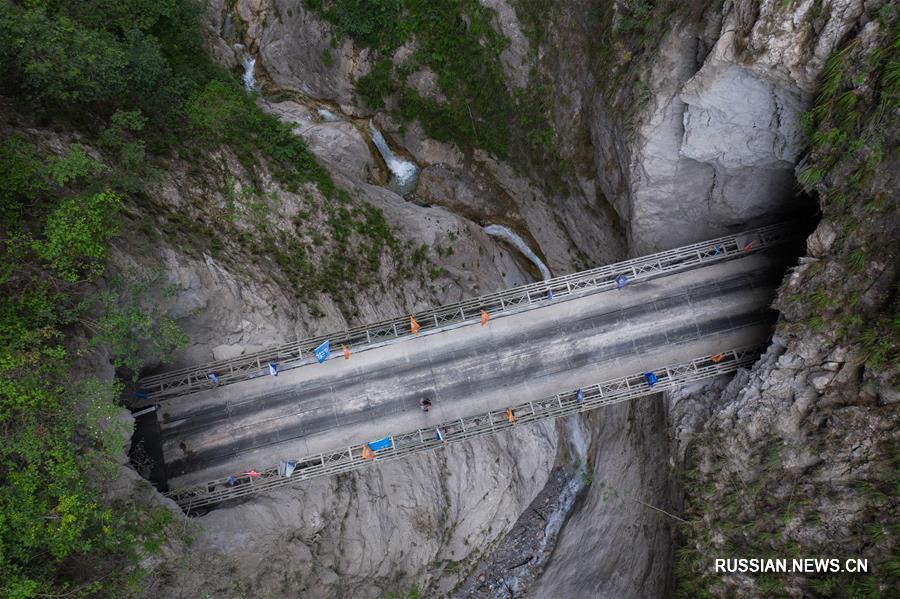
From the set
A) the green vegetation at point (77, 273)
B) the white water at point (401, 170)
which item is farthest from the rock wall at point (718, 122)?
the green vegetation at point (77, 273)

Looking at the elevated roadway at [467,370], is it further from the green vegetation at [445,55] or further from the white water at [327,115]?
the white water at [327,115]

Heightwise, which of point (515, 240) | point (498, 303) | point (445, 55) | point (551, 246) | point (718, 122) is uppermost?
point (445, 55)

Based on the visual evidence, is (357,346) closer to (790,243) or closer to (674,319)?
(674,319)

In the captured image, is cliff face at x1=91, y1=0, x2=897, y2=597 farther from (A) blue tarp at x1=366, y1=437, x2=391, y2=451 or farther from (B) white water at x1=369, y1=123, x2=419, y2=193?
(A) blue tarp at x1=366, y1=437, x2=391, y2=451

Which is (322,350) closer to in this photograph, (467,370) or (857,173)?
(467,370)

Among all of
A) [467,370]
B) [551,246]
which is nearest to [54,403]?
[467,370]
